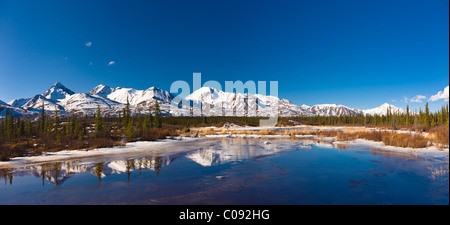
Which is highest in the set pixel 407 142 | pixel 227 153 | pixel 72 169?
pixel 407 142

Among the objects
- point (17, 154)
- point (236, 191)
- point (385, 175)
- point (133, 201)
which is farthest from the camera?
point (17, 154)

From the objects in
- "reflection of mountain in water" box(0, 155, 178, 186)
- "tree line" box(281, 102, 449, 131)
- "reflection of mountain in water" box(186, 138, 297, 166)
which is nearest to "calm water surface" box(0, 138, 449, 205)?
"reflection of mountain in water" box(0, 155, 178, 186)

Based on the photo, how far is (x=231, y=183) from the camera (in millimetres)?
8695

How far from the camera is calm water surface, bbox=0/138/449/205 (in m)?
6.89

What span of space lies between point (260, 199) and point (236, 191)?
3.59 feet

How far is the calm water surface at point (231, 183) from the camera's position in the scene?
6.89 meters

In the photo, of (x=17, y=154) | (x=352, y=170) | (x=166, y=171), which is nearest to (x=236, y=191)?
(x=166, y=171)

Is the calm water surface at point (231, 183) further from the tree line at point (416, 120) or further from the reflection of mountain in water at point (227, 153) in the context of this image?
the tree line at point (416, 120)

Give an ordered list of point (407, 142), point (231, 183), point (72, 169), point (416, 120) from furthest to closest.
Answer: point (416, 120) < point (407, 142) < point (72, 169) < point (231, 183)

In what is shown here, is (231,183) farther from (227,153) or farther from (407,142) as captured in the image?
(407,142)

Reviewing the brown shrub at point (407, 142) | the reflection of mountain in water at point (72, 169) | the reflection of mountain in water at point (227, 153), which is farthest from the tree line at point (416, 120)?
the reflection of mountain in water at point (72, 169)

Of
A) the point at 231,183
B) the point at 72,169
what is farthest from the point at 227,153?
the point at 72,169
